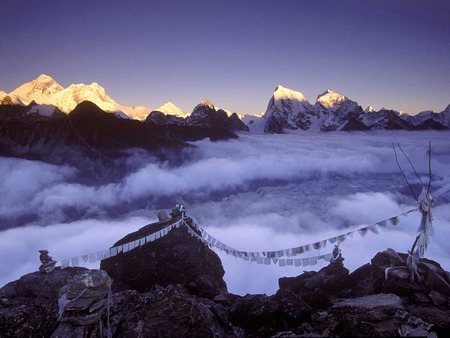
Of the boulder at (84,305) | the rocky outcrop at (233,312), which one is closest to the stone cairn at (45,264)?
the rocky outcrop at (233,312)

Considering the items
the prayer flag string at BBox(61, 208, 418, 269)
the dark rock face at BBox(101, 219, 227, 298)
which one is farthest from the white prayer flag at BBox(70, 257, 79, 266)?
the dark rock face at BBox(101, 219, 227, 298)

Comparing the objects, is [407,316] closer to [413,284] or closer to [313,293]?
[413,284]

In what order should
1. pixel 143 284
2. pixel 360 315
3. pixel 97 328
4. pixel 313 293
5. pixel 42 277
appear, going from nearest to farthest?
pixel 360 315 < pixel 97 328 < pixel 313 293 < pixel 42 277 < pixel 143 284

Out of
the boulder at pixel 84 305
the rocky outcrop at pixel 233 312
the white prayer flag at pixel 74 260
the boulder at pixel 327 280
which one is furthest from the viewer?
the white prayer flag at pixel 74 260

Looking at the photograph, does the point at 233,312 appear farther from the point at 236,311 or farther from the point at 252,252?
the point at 252,252

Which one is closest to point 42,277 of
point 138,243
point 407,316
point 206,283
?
point 138,243

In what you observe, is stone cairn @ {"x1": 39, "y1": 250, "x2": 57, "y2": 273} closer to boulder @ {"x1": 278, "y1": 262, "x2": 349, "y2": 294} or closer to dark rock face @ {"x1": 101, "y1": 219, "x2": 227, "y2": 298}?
dark rock face @ {"x1": 101, "y1": 219, "x2": 227, "y2": 298}

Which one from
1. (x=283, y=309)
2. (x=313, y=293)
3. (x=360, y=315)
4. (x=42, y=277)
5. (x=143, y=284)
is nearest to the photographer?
(x=360, y=315)

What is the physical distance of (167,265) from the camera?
20109 millimetres

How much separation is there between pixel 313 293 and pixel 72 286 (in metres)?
11.4

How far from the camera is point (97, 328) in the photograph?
36.6 feet

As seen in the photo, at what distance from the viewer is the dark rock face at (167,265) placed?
1923 cm

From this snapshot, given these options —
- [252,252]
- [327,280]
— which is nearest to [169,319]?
[252,252]

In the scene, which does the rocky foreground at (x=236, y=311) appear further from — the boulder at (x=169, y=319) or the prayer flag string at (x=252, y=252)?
the prayer flag string at (x=252, y=252)
